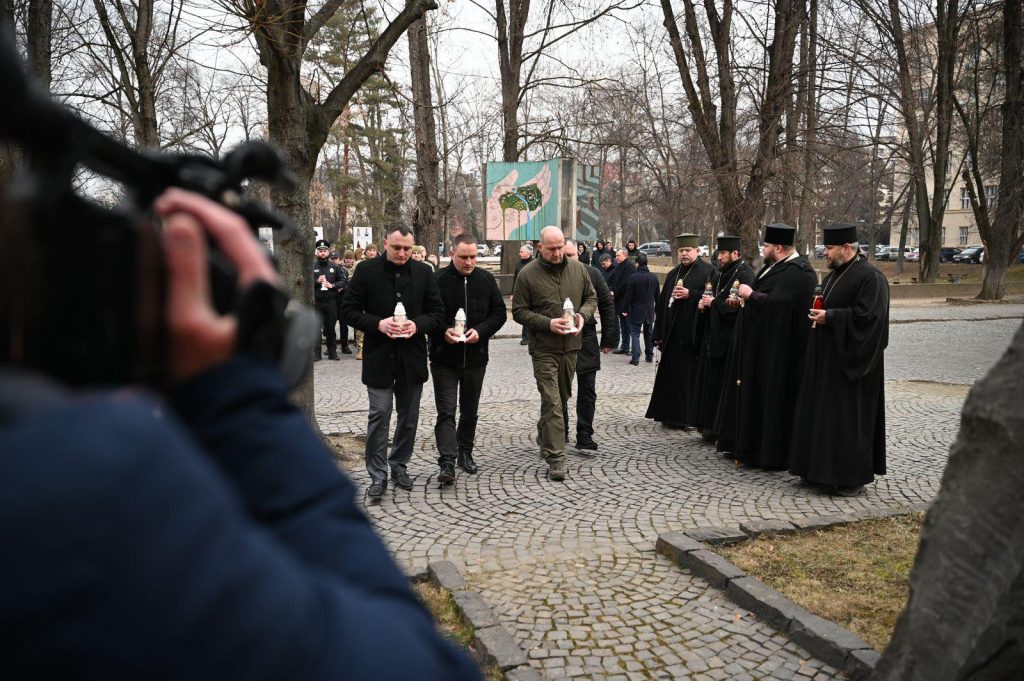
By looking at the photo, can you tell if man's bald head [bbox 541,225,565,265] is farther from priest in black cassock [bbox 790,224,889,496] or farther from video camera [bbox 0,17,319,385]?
video camera [bbox 0,17,319,385]

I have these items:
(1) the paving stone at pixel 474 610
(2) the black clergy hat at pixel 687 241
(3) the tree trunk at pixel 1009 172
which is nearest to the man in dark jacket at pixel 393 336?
(1) the paving stone at pixel 474 610

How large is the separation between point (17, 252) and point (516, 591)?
4.14m

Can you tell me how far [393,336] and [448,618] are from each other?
2.59m

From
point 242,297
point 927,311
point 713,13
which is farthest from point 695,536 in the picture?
point 927,311

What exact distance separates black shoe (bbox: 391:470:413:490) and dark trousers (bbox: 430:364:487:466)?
0.98ft

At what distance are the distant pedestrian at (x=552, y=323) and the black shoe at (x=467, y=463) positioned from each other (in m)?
0.64

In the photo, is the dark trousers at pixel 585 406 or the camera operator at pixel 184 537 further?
the dark trousers at pixel 585 406

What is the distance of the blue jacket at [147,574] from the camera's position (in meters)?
0.73

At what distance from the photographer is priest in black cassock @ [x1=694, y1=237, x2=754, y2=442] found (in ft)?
26.3

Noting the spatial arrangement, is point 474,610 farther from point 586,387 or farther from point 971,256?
point 971,256

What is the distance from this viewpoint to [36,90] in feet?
2.74

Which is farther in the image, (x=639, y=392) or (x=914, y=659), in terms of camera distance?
(x=639, y=392)

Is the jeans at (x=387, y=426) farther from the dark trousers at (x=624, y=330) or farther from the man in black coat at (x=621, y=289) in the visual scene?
the man in black coat at (x=621, y=289)

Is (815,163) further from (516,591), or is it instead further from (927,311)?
(516,591)
